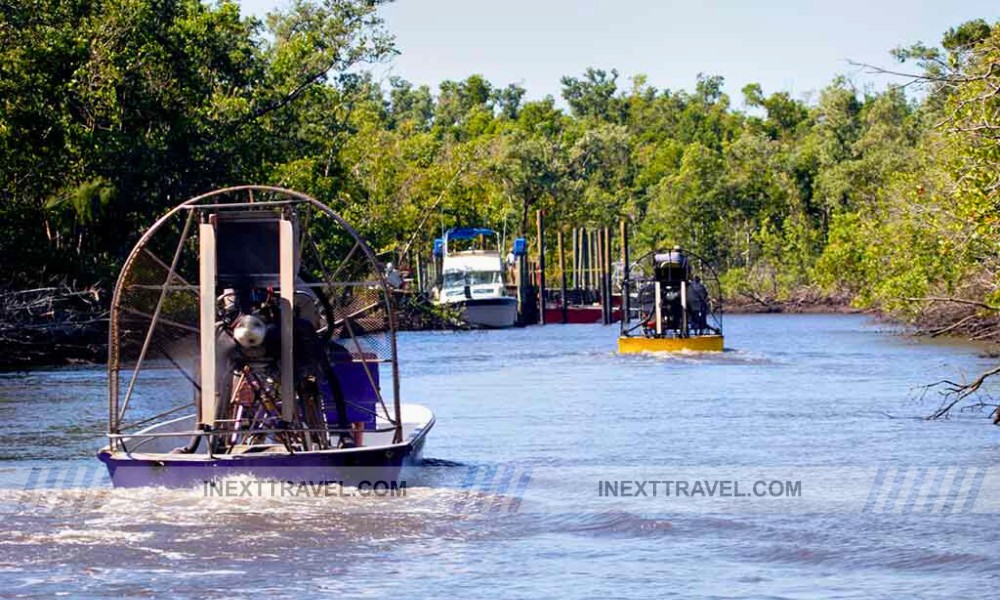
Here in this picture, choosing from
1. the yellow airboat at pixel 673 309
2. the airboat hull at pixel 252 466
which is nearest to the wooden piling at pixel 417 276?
the yellow airboat at pixel 673 309

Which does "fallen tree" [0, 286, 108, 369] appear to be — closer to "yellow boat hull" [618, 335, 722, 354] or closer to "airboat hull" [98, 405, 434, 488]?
"yellow boat hull" [618, 335, 722, 354]

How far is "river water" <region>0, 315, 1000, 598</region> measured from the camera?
1288 centimetres

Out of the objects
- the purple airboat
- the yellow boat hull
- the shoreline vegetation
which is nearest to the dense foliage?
the shoreline vegetation

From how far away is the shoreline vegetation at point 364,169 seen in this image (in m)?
29.4

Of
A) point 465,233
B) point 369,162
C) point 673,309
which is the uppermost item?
point 369,162

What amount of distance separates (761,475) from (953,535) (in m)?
4.41

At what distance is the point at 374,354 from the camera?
17906 mm

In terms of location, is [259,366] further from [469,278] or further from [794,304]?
[794,304]

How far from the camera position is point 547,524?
51.0ft

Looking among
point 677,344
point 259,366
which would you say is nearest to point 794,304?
point 677,344

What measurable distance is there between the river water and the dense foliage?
3244 mm

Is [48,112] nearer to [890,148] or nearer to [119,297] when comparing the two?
[119,297]

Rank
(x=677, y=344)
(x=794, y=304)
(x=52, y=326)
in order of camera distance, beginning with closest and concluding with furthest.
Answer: (x=52, y=326) < (x=677, y=344) < (x=794, y=304)

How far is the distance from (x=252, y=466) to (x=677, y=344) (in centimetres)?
2611
